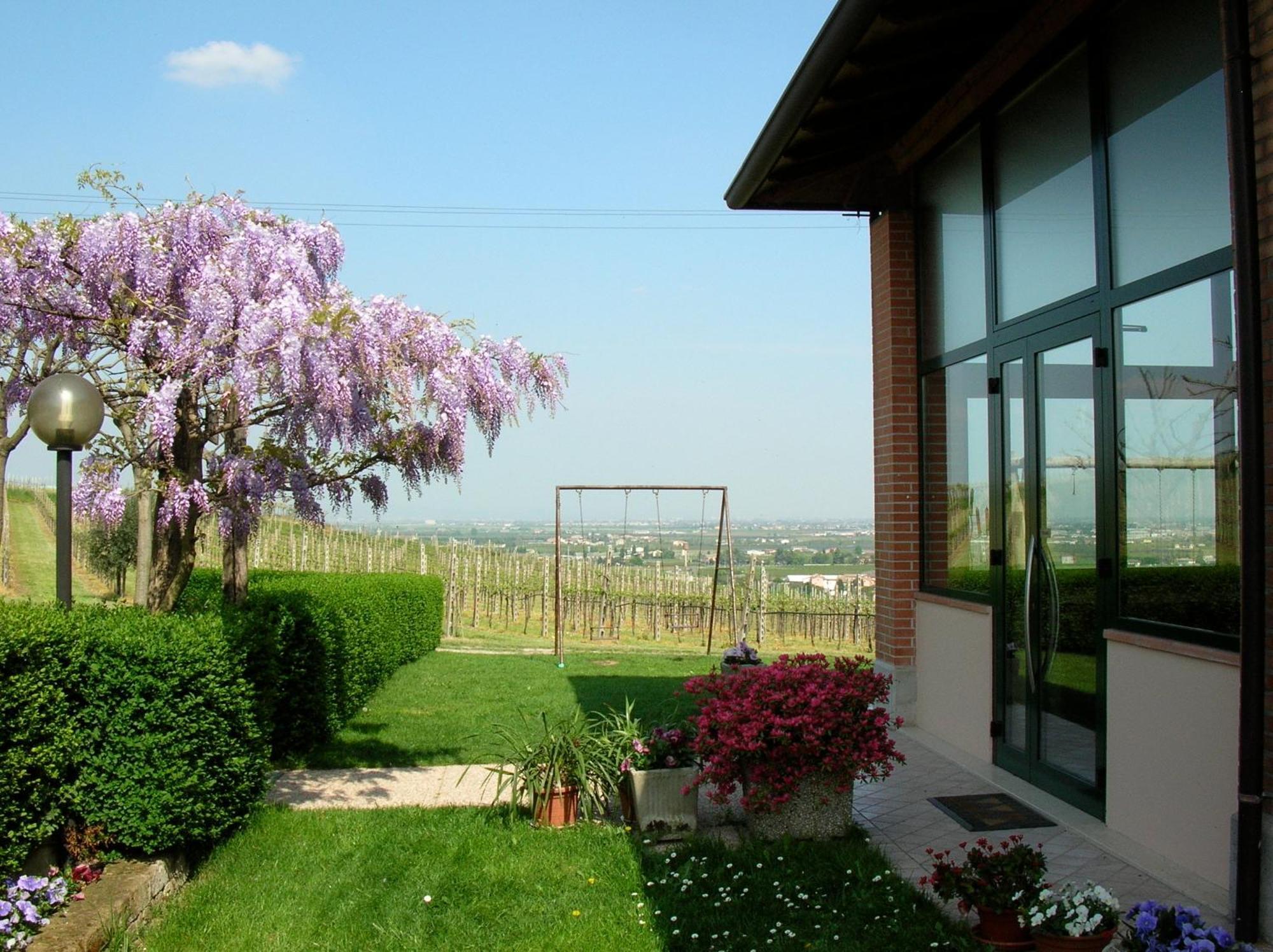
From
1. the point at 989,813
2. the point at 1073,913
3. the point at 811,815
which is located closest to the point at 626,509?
the point at 989,813

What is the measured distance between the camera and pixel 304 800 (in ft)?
17.5

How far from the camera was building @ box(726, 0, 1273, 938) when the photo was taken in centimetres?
334

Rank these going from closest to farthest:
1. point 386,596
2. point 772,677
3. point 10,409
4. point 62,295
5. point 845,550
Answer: point 772,677 < point 62,295 < point 10,409 < point 386,596 < point 845,550

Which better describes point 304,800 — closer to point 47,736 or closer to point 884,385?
point 47,736

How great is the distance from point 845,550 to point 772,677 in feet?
32.5

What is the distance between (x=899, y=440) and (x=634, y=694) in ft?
12.1

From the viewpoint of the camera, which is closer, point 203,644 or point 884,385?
point 203,644

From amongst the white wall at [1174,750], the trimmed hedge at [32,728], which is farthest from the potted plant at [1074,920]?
the trimmed hedge at [32,728]

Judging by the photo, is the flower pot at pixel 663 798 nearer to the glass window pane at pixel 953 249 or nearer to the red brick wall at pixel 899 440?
the red brick wall at pixel 899 440

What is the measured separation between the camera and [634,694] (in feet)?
29.1

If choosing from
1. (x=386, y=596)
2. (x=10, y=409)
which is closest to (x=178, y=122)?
(x=10, y=409)

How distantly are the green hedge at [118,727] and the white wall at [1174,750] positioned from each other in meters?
3.54

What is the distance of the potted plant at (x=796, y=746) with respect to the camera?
13.5 feet

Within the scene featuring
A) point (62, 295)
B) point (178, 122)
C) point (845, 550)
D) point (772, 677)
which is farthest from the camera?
point (845, 550)
